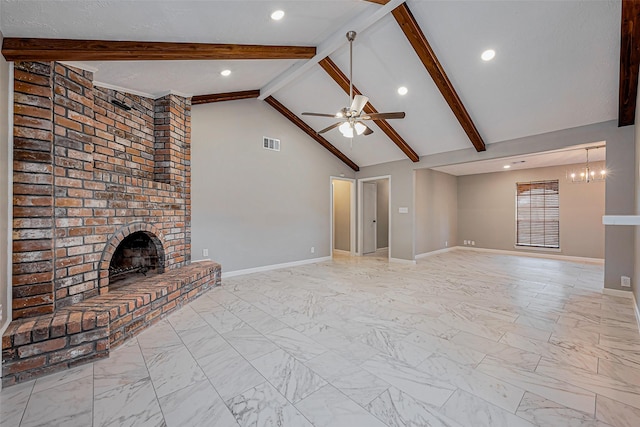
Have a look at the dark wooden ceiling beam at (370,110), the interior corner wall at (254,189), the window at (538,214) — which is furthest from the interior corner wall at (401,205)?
the window at (538,214)

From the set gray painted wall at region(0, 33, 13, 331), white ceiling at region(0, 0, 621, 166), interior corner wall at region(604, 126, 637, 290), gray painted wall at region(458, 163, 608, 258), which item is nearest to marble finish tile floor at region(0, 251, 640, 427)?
interior corner wall at region(604, 126, 637, 290)

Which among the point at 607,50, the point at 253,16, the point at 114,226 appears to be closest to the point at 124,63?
the point at 253,16

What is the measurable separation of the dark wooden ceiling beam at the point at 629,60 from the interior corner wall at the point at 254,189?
4890 mm

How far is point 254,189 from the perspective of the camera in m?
5.29

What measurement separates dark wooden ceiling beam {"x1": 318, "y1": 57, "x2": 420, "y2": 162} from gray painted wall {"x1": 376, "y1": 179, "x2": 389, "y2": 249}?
2178 millimetres

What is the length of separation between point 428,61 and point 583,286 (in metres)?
4.35

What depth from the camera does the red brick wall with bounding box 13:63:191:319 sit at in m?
2.28

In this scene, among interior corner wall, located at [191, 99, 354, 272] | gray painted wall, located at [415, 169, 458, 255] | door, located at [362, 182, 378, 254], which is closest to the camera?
interior corner wall, located at [191, 99, 354, 272]

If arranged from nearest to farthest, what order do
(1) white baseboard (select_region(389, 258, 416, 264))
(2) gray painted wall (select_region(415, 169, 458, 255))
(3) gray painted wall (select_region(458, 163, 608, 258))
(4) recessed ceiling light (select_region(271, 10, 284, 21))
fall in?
(4) recessed ceiling light (select_region(271, 10, 284, 21)) → (1) white baseboard (select_region(389, 258, 416, 264)) → (3) gray painted wall (select_region(458, 163, 608, 258)) → (2) gray painted wall (select_region(415, 169, 458, 255))

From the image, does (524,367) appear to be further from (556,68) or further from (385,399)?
(556,68)

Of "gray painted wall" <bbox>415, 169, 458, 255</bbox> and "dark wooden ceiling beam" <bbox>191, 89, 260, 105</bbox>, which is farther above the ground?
"dark wooden ceiling beam" <bbox>191, 89, 260, 105</bbox>

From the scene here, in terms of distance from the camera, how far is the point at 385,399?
174cm

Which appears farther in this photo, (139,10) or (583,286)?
(583,286)

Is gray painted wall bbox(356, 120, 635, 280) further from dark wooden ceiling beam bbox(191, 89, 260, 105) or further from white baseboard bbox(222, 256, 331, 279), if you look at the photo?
dark wooden ceiling beam bbox(191, 89, 260, 105)
